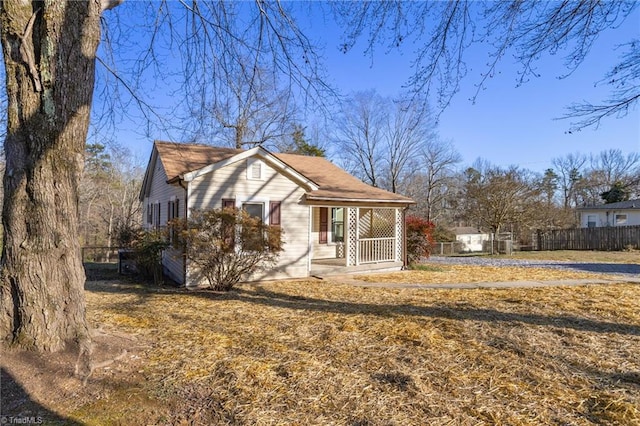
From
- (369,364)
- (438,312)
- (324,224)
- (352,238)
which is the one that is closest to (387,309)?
(438,312)

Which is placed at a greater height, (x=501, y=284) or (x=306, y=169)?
(x=306, y=169)

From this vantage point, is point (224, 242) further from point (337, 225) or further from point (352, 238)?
point (337, 225)

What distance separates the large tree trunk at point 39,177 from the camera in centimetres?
375

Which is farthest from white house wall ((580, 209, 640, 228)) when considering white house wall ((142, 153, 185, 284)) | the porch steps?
white house wall ((142, 153, 185, 284))

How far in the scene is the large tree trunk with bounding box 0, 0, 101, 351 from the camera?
375 centimetres

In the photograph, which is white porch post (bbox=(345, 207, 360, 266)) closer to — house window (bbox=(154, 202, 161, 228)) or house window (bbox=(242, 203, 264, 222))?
house window (bbox=(242, 203, 264, 222))

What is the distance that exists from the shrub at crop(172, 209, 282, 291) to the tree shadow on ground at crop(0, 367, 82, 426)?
5.14 metres

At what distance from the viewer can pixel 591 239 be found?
2367 cm

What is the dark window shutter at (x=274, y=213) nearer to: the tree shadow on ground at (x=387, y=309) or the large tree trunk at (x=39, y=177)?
the tree shadow on ground at (x=387, y=309)

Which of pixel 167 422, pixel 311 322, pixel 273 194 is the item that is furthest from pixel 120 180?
pixel 167 422

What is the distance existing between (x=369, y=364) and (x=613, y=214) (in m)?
35.2

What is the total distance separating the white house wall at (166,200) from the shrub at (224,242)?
0.81 metres

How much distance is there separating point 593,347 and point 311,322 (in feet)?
12.7

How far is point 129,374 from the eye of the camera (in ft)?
12.1
